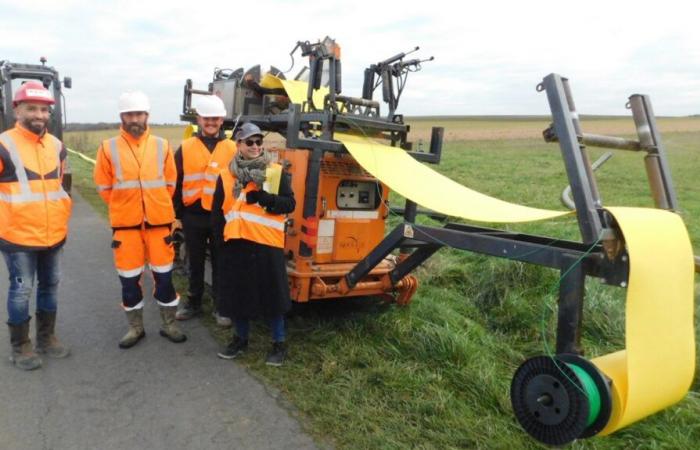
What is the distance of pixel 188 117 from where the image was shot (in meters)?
7.27

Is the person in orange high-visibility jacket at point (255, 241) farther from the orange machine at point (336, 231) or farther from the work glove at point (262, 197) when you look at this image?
the orange machine at point (336, 231)

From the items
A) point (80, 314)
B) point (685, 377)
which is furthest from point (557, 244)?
point (80, 314)

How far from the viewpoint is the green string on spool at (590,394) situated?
2162 mm

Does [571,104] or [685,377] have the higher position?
[571,104]

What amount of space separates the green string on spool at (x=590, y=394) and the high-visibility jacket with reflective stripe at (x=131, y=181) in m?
3.41

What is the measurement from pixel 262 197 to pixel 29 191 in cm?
163

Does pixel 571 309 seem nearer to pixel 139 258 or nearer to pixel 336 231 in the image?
pixel 336 231

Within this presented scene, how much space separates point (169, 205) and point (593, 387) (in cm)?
350

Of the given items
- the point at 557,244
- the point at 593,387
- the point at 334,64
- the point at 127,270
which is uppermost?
the point at 334,64

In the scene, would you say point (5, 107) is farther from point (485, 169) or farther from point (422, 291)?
point (485, 169)

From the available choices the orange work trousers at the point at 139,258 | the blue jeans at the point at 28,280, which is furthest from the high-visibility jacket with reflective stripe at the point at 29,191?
the orange work trousers at the point at 139,258

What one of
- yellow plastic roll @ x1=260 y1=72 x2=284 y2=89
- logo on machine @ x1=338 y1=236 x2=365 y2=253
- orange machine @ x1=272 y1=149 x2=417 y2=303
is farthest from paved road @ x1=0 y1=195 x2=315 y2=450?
yellow plastic roll @ x1=260 y1=72 x2=284 y2=89

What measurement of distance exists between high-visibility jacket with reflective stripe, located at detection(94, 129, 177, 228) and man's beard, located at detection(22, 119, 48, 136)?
1.40 ft

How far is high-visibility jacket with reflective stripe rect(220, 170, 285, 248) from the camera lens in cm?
419
